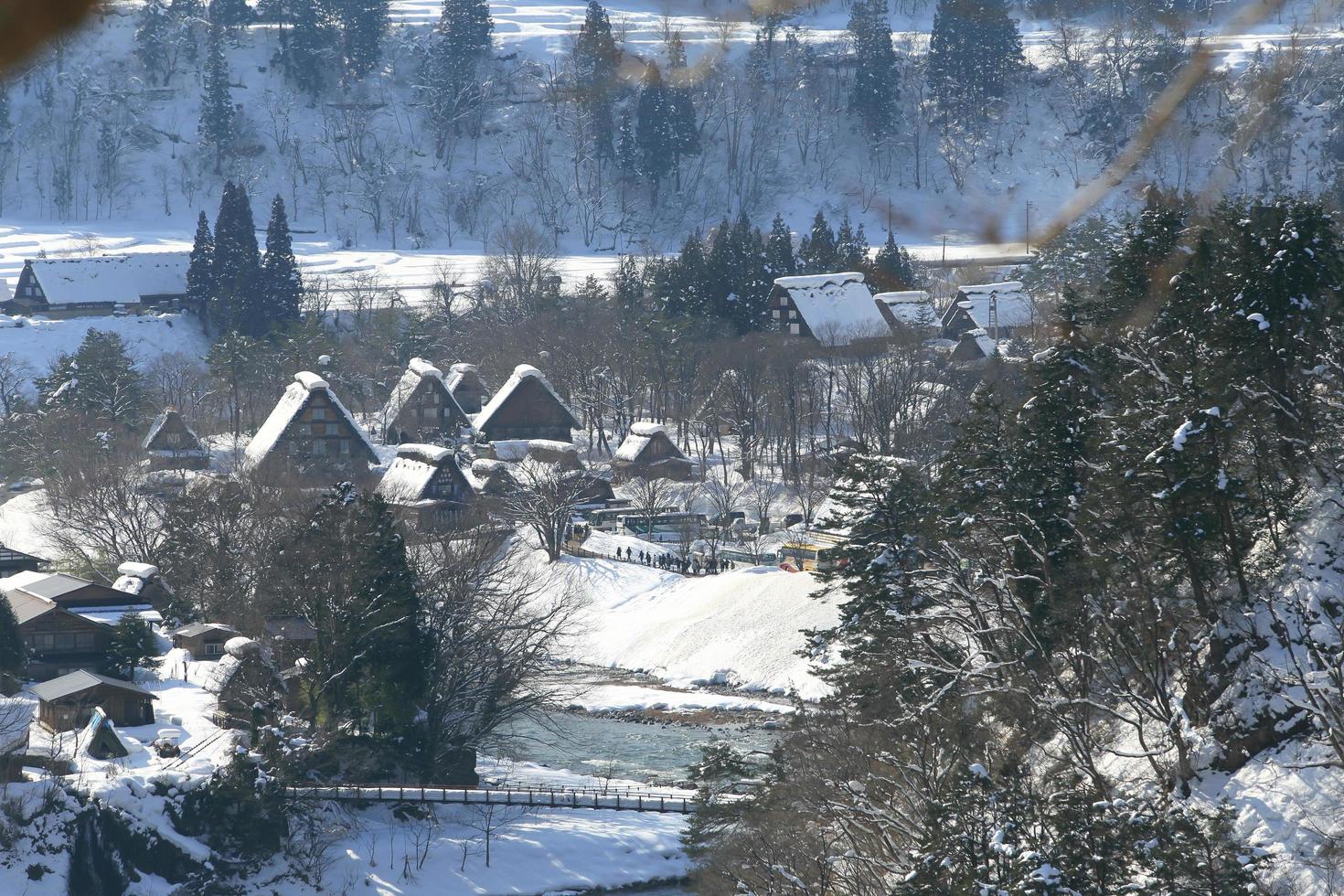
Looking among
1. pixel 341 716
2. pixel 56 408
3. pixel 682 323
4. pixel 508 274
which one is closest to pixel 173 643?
pixel 341 716

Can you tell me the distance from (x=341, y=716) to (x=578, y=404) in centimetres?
3245

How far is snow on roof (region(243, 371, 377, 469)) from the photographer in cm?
5141

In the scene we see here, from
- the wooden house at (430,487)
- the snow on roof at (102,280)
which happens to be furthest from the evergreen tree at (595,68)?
the wooden house at (430,487)

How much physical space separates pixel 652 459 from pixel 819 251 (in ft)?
68.7

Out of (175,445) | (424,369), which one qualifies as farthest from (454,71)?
(175,445)

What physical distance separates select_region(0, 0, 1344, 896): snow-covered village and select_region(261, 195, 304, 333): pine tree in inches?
7.3

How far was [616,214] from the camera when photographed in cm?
9700

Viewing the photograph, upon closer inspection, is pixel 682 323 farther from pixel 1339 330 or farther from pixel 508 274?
pixel 1339 330

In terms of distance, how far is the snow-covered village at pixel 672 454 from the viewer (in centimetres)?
1800

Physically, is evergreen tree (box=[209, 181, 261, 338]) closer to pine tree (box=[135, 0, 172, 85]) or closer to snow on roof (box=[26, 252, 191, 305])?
snow on roof (box=[26, 252, 191, 305])

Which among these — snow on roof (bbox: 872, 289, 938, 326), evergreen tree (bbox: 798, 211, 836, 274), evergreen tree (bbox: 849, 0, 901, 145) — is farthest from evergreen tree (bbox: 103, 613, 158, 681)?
evergreen tree (bbox: 849, 0, 901, 145)

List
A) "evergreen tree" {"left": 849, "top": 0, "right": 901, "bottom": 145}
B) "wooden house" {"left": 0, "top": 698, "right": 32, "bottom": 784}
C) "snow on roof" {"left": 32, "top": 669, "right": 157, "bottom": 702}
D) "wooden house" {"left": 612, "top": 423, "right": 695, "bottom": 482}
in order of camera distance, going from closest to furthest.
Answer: "wooden house" {"left": 0, "top": 698, "right": 32, "bottom": 784} → "snow on roof" {"left": 32, "top": 669, "right": 157, "bottom": 702} → "wooden house" {"left": 612, "top": 423, "right": 695, "bottom": 482} → "evergreen tree" {"left": 849, "top": 0, "right": 901, "bottom": 145}

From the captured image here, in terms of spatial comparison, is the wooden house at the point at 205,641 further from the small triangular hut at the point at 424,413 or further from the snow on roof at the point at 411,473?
the small triangular hut at the point at 424,413

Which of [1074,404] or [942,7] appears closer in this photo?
[1074,404]
